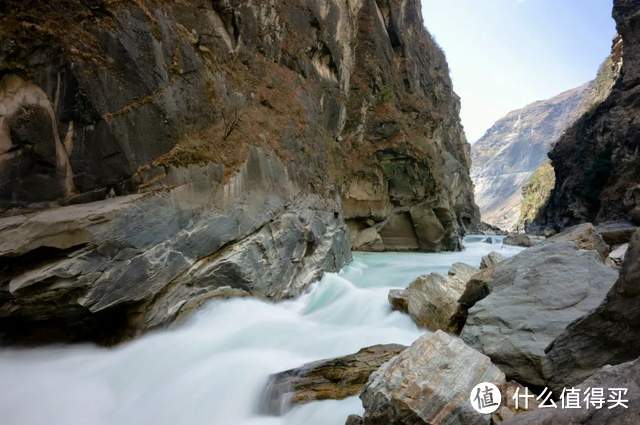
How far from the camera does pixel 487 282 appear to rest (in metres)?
6.43

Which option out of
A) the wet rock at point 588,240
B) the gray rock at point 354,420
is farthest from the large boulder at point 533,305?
the wet rock at point 588,240

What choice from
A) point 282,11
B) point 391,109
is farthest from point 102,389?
point 391,109

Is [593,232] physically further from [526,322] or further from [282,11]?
[282,11]

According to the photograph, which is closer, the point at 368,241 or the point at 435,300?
the point at 435,300

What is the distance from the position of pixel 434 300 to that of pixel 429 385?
11.8ft

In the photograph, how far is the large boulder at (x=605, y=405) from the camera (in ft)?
6.34

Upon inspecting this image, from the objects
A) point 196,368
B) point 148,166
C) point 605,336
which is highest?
point 148,166

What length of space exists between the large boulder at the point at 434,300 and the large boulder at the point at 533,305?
0.83m

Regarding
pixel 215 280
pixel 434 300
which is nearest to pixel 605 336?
pixel 434 300

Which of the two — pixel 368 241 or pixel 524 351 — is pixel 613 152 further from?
pixel 524 351

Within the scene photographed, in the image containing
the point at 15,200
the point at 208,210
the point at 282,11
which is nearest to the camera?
the point at 15,200

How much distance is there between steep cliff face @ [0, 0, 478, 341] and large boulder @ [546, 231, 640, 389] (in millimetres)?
5910

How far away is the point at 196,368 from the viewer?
573cm

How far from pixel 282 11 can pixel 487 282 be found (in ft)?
38.2
